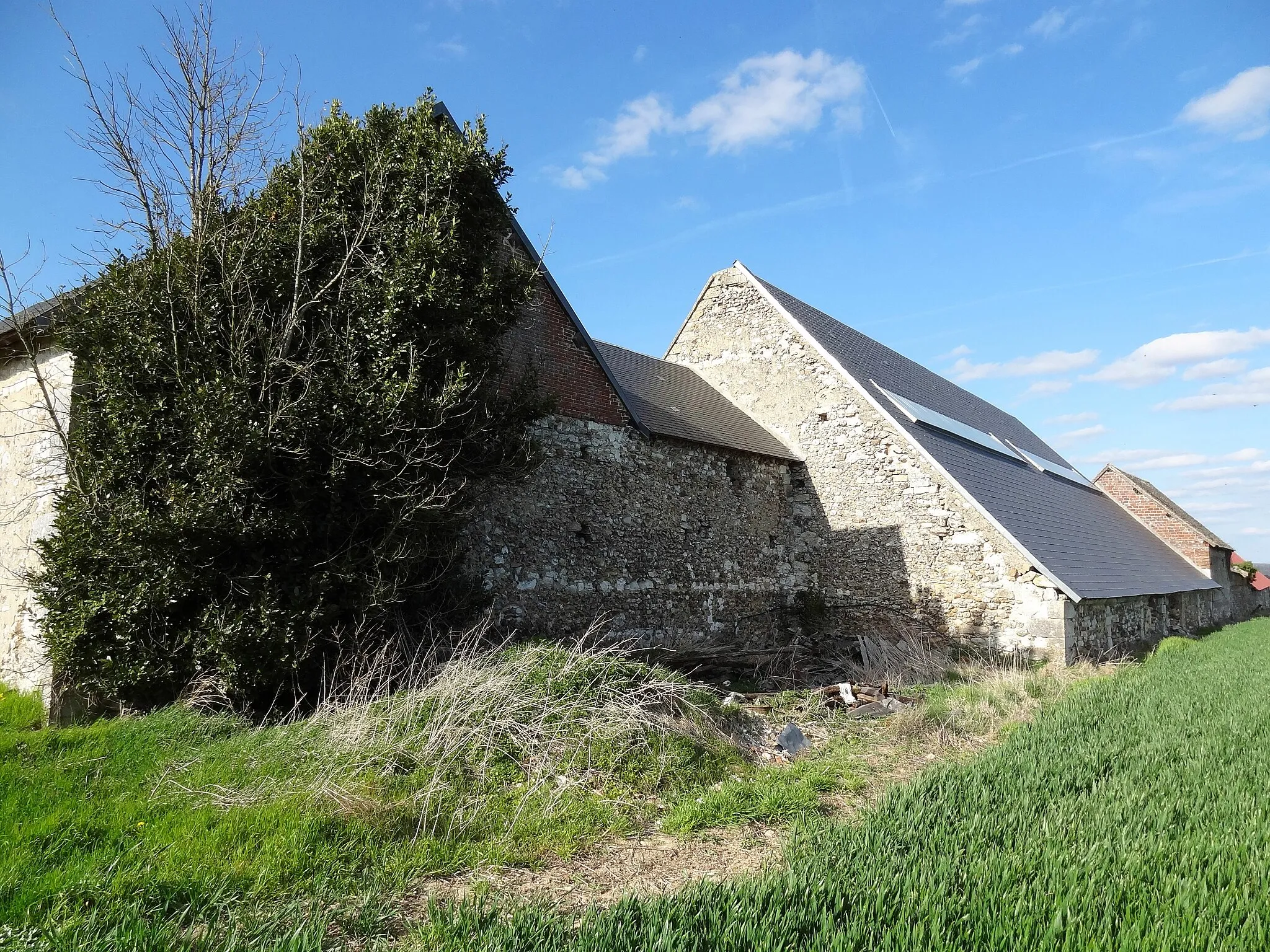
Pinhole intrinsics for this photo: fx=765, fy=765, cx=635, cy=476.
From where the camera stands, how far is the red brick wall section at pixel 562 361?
1068 centimetres

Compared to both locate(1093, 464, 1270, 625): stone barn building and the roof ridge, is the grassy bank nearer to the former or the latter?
the roof ridge

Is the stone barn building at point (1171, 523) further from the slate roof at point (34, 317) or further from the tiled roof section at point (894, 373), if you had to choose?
the slate roof at point (34, 317)

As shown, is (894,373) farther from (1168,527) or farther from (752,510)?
(1168,527)

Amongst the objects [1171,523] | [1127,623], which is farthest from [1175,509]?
[1127,623]

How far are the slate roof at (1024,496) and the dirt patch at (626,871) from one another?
993cm

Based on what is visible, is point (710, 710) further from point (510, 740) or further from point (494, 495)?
point (494, 495)

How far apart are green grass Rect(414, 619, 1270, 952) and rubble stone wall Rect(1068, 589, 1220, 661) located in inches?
287

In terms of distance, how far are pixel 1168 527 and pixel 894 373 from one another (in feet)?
49.2

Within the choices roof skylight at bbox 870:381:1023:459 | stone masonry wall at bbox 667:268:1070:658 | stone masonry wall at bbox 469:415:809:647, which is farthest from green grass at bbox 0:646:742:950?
roof skylight at bbox 870:381:1023:459

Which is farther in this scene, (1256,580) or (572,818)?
(1256,580)

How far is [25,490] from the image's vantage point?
7605 millimetres

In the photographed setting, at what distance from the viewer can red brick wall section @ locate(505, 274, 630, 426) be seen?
1068 centimetres

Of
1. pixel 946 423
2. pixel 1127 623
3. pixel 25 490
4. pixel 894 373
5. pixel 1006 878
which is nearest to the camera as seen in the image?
pixel 1006 878

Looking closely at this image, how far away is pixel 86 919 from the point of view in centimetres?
333
